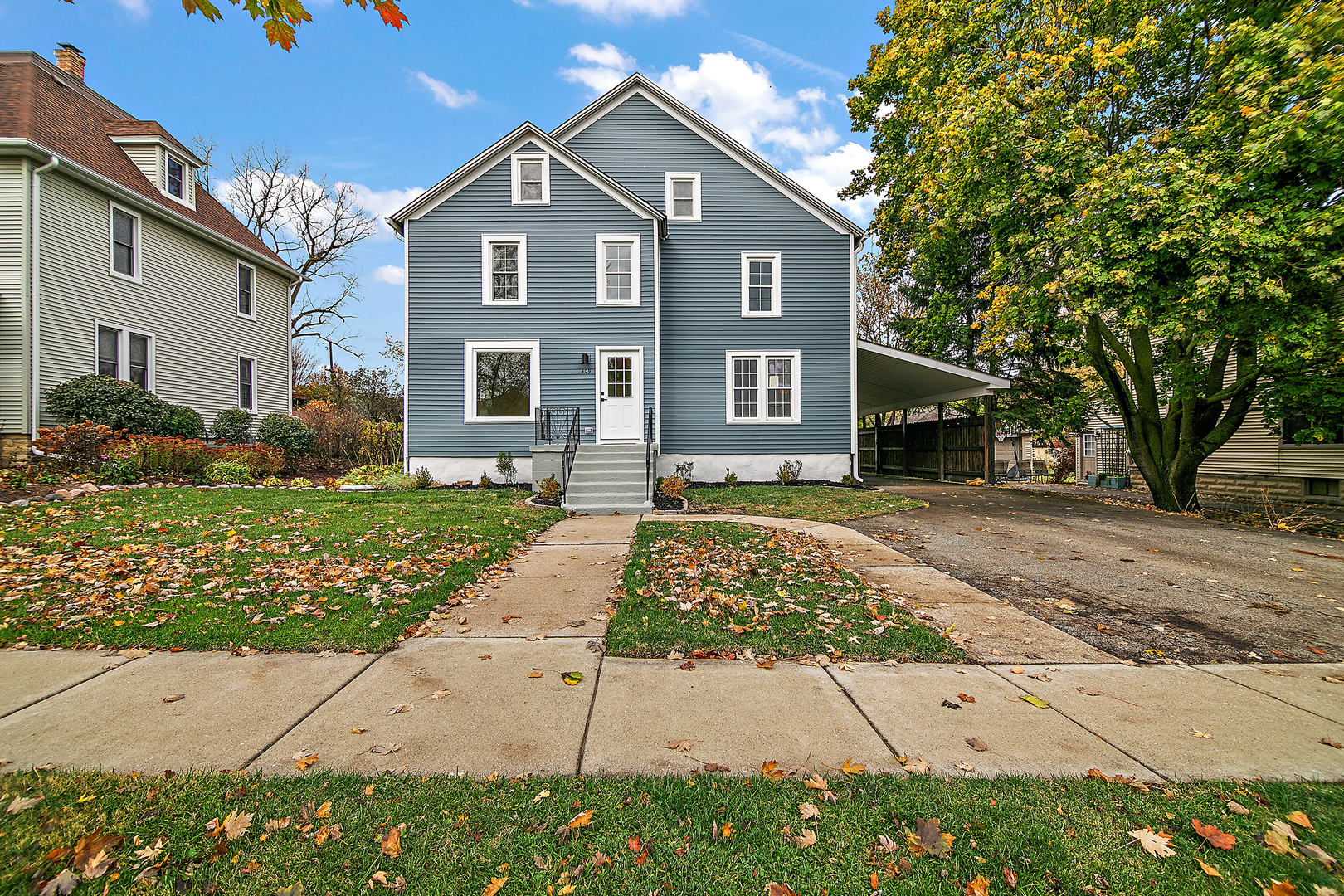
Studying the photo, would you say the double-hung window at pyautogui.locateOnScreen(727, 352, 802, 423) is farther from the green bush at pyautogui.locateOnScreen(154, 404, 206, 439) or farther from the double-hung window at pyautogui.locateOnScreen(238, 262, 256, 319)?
the double-hung window at pyautogui.locateOnScreen(238, 262, 256, 319)

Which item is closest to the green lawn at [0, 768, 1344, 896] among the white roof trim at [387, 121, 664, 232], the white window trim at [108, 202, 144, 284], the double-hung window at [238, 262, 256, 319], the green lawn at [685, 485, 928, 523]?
the green lawn at [685, 485, 928, 523]

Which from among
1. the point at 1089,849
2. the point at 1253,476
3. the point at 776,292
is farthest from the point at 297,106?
the point at 1253,476

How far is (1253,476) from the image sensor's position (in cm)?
1516

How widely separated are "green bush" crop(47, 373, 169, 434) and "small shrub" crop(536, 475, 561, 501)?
975 cm

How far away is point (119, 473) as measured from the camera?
36.6ft

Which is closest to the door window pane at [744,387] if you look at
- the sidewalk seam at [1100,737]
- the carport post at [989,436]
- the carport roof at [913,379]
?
the carport roof at [913,379]

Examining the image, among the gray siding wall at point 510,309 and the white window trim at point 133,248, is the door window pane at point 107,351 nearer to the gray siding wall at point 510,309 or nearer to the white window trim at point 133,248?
the white window trim at point 133,248

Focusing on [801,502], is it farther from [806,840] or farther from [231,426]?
[231,426]

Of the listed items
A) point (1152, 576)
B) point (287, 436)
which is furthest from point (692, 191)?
point (287, 436)

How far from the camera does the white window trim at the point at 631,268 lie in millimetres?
13961

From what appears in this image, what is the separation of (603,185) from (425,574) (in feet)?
37.1

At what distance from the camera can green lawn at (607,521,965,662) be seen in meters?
4.15

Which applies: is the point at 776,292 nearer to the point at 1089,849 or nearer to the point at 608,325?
the point at 608,325

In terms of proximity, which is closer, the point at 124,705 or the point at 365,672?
the point at 124,705
